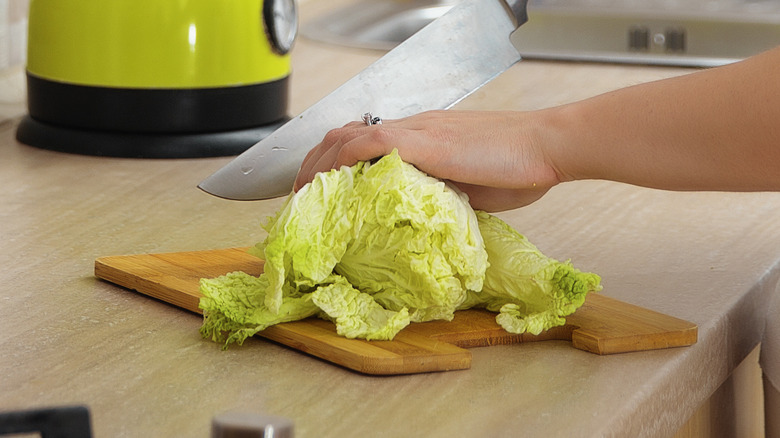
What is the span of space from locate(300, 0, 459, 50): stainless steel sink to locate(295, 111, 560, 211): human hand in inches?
51.9

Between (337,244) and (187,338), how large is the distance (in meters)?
0.16

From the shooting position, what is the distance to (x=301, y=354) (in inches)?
36.3

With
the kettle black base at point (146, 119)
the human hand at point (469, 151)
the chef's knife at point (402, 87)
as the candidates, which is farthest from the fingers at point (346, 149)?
the kettle black base at point (146, 119)

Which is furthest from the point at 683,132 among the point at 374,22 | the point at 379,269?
the point at 374,22

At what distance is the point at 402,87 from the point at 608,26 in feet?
5.07

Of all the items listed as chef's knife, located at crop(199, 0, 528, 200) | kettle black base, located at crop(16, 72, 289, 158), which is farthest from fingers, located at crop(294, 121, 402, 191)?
kettle black base, located at crop(16, 72, 289, 158)

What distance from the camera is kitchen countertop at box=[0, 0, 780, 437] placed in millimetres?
818

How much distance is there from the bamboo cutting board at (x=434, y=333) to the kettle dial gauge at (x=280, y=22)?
61 centimetres

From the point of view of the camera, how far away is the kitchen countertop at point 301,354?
0.82 metres

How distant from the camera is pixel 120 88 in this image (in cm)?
151

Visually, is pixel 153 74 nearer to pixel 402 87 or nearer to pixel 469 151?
pixel 402 87

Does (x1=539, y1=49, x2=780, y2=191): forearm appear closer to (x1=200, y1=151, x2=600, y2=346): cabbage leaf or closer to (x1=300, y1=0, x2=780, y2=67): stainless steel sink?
(x1=200, y1=151, x2=600, y2=346): cabbage leaf

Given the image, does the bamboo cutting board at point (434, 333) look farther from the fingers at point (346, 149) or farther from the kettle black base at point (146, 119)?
the kettle black base at point (146, 119)

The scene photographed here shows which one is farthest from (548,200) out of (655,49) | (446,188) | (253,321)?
(655,49)
